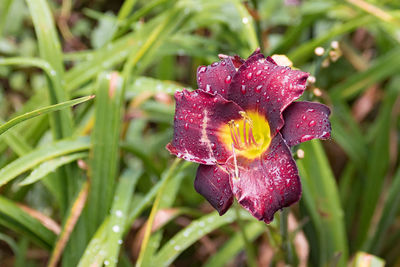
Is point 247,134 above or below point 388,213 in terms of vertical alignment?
above

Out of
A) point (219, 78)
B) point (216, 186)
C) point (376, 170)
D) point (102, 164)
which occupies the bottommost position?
point (376, 170)

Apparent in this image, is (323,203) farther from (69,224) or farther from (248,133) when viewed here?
(69,224)

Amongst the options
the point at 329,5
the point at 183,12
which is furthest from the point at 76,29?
the point at 329,5

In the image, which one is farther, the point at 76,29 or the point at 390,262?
the point at 76,29

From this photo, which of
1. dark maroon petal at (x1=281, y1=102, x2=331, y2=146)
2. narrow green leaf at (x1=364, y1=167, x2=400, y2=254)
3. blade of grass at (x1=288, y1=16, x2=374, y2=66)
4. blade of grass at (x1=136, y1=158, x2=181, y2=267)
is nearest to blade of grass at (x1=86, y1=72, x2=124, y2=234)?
blade of grass at (x1=136, y1=158, x2=181, y2=267)

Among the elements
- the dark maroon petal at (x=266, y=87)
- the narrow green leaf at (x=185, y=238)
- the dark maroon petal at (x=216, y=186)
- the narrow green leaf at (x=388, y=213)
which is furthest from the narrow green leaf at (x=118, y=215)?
the narrow green leaf at (x=388, y=213)

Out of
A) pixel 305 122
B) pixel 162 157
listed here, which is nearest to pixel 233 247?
pixel 162 157

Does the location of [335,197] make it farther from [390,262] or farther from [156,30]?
[156,30]
